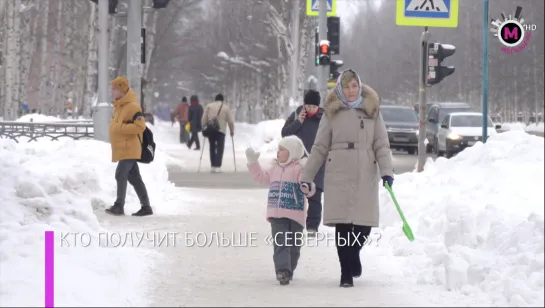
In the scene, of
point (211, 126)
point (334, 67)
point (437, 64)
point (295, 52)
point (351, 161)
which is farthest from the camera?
point (295, 52)

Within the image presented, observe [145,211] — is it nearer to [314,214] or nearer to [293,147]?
[314,214]

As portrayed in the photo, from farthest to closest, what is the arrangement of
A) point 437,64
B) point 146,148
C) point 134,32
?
point 134,32
point 437,64
point 146,148

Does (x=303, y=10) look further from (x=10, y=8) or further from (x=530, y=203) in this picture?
(x=530, y=203)

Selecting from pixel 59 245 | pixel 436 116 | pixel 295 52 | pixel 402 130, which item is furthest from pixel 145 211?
pixel 295 52

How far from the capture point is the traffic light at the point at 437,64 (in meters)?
17.6

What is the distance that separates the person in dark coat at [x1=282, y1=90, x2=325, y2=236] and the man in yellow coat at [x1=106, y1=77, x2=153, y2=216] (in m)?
2.32

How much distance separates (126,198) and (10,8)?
90.2 ft

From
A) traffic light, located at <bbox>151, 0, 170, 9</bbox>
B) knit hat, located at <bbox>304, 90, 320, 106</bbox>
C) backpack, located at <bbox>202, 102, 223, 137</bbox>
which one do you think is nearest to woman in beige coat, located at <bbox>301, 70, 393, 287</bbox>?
knit hat, located at <bbox>304, 90, 320, 106</bbox>

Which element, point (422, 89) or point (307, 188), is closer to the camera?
point (307, 188)

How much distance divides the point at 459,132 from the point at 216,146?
409 inches

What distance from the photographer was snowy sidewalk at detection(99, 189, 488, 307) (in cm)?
790

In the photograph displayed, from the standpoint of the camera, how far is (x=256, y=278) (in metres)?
9.17

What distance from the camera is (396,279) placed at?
9.00m

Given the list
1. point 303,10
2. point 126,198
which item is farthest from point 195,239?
point 303,10
